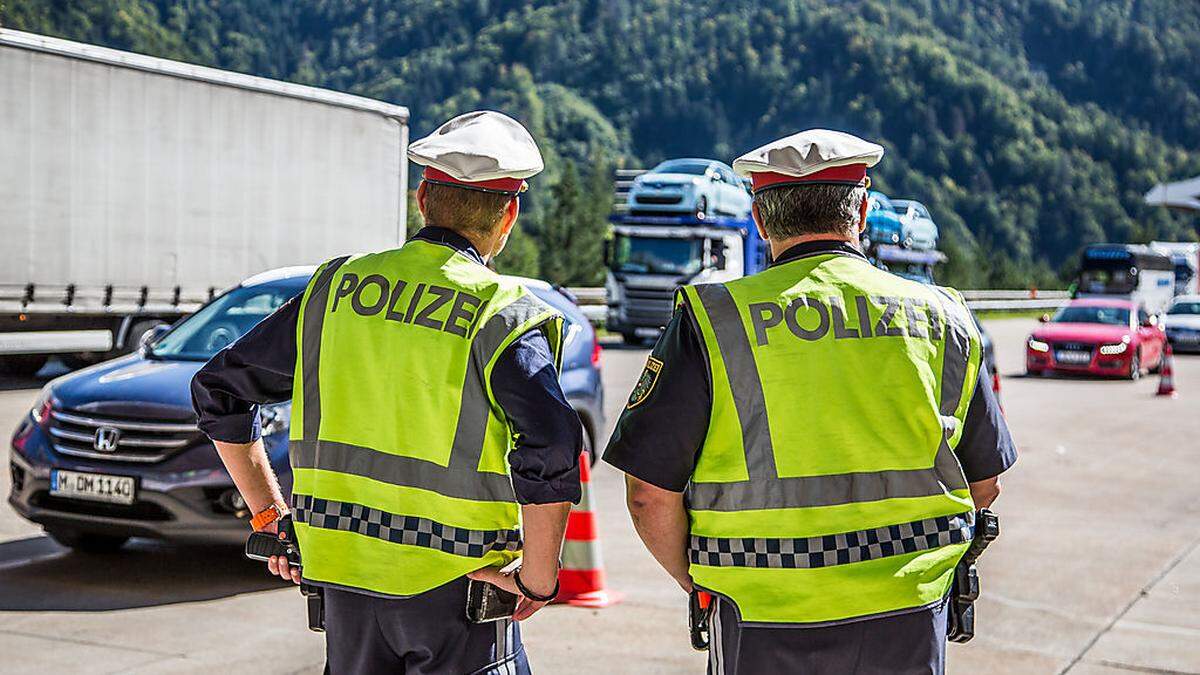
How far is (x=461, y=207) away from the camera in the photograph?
2967 millimetres

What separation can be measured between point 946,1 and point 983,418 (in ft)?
618

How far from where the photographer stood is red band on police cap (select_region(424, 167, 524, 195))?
116 inches

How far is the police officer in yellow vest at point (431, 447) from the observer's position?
276cm

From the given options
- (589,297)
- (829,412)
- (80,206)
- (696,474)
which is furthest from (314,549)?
(589,297)

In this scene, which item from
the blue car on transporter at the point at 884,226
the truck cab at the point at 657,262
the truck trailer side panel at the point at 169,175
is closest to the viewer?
the truck trailer side panel at the point at 169,175

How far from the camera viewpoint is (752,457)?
2.67 m

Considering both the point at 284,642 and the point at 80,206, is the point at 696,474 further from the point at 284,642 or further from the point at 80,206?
the point at 80,206

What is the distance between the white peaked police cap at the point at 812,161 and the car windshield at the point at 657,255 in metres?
24.7

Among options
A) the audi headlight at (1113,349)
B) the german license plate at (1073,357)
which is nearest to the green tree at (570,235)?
the german license plate at (1073,357)

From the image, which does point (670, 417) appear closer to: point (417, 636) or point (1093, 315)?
point (417, 636)

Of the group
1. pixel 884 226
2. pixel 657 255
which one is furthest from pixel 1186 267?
pixel 657 255

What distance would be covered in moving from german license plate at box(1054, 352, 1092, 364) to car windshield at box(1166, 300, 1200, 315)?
10.8m

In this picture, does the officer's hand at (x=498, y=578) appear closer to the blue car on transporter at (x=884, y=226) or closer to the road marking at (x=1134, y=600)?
the road marking at (x=1134, y=600)

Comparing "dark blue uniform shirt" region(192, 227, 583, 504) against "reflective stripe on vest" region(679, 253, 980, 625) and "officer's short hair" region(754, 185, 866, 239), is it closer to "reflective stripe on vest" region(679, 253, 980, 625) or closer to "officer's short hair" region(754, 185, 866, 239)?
"reflective stripe on vest" region(679, 253, 980, 625)
